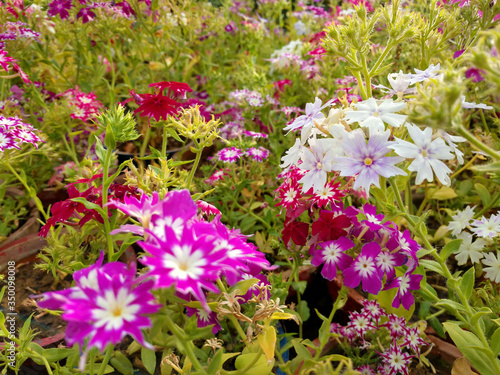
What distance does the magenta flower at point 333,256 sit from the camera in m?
0.78

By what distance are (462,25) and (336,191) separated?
0.63 metres

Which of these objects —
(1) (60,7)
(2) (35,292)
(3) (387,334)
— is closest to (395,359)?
(3) (387,334)

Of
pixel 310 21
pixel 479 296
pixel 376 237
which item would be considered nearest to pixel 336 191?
pixel 376 237

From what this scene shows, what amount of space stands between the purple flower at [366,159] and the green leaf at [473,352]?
384 millimetres

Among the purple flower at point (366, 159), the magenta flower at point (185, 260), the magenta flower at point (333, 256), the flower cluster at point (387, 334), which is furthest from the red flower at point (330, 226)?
the magenta flower at point (185, 260)

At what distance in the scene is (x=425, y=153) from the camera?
2.25 feet

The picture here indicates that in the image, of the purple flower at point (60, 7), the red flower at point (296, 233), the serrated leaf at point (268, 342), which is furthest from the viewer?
the purple flower at point (60, 7)

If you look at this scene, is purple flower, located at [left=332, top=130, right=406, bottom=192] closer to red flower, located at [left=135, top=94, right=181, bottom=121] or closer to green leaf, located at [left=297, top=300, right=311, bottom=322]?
red flower, located at [left=135, top=94, right=181, bottom=121]

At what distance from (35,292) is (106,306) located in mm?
939

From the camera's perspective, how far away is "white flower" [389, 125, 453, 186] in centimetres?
66

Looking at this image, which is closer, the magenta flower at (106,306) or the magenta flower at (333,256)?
the magenta flower at (106,306)

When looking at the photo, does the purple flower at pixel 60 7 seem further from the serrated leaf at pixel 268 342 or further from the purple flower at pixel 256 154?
the serrated leaf at pixel 268 342

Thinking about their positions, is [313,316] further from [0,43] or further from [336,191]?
[0,43]

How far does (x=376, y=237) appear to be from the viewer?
80 cm
